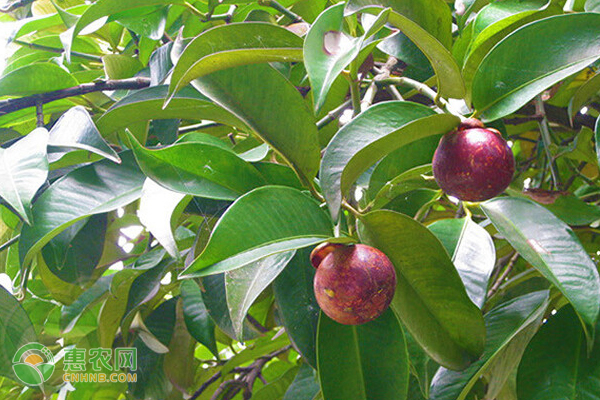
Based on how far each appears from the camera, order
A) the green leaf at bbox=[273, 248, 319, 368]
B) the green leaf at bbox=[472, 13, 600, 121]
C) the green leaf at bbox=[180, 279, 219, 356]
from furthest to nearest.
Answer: the green leaf at bbox=[180, 279, 219, 356] → the green leaf at bbox=[273, 248, 319, 368] → the green leaf at bbox=[472, 13, 600, 121]

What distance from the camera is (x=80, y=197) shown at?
618 millimetres

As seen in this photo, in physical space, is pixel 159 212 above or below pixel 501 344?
above

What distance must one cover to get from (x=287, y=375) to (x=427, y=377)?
0.47 m

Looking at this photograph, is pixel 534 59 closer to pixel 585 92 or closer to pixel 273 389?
pixel 585 92

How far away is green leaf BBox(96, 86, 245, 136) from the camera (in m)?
0.61

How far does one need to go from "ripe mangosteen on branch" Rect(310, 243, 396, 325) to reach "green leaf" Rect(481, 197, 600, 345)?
127 millimetres

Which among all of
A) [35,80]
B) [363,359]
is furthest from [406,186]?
[35,80]

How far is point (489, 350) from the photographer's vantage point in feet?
1.92

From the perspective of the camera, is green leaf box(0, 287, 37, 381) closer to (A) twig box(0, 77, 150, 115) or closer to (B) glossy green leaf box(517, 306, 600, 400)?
(A) twig box(0, 77, 150, 115)

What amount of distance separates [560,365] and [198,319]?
1.62ft

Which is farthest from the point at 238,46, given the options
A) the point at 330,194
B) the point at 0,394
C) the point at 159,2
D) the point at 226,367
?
the point at 0,394

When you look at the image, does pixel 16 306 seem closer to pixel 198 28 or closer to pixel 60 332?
pixel 60 332

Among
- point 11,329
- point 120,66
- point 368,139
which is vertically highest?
point 368,139

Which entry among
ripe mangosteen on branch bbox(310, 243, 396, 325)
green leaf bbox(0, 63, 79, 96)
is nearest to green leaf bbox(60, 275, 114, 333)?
green leaf bbox(0, 63, 79, 96)
